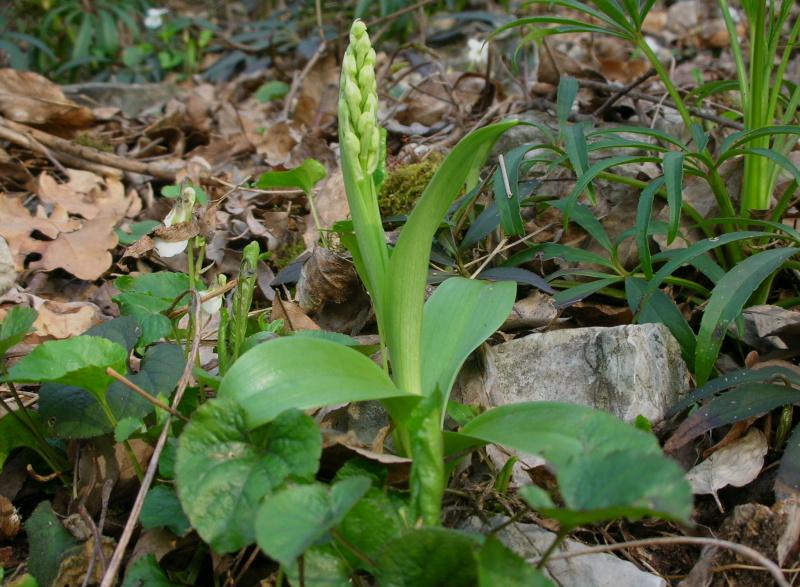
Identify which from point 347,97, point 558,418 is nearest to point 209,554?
point 558,418

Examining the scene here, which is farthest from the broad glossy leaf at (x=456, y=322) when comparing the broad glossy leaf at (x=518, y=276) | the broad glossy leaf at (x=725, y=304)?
the broad glossy leaf at (x=725, y=304)

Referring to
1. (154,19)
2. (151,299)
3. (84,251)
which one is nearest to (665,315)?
(151,299)

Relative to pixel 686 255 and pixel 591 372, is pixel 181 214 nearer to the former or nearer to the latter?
pixel 591 372

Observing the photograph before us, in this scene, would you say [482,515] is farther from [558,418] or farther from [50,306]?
[50,306]

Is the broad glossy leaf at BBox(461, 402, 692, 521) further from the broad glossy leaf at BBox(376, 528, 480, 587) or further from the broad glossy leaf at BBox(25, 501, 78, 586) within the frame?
the broad glossy leaf at BBox(25, 501, 78, 586)

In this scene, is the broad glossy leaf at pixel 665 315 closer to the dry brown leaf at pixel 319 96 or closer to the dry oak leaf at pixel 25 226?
the dry oak leaf at pixel 25 226

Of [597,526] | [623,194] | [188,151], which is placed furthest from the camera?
[188,151]

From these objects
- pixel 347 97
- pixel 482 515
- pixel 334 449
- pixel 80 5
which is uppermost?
pixel 80 5

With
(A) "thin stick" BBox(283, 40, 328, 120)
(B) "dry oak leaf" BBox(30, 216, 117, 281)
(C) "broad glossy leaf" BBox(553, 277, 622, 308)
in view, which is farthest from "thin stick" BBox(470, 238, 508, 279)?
(A) "thin stick" BBox(283, 40, 328, 120)
